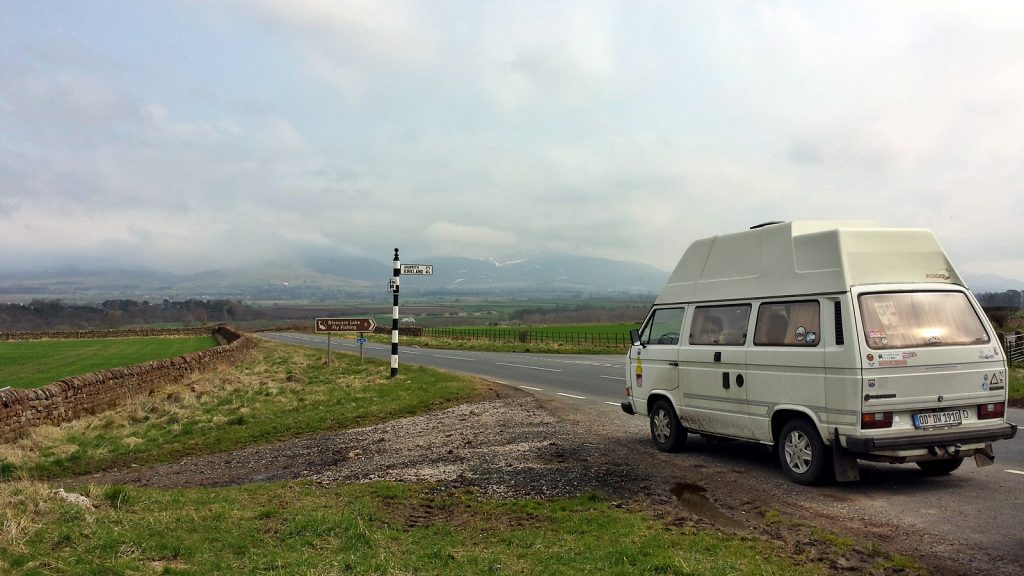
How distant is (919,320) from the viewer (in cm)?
750

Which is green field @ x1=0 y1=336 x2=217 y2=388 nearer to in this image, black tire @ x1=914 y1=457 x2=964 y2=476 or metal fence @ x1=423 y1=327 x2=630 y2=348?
metal fence @ x1=423 y1=327 x2=630 y2=348

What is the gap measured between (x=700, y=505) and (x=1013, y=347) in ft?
90.5

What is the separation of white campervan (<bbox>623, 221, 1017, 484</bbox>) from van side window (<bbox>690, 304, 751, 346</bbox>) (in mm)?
23

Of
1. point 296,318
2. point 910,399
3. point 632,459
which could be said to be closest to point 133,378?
point 632,459

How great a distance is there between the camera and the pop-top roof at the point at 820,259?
7.68 metres

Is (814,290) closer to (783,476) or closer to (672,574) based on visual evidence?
(783,476)

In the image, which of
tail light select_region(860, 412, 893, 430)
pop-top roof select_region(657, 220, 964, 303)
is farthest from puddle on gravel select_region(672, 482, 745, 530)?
pop-top roof select_region(657, 220, 964, 303)

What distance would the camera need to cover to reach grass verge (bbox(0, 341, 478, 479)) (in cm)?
1338

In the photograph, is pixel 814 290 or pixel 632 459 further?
pixel 632 459

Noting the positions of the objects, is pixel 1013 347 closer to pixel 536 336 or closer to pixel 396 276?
pixel 396 276

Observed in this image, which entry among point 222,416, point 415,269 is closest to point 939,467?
point 222,416

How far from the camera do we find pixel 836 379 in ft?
24.0

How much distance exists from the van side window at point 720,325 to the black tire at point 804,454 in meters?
1.25

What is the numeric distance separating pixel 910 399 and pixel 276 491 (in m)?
7.16
